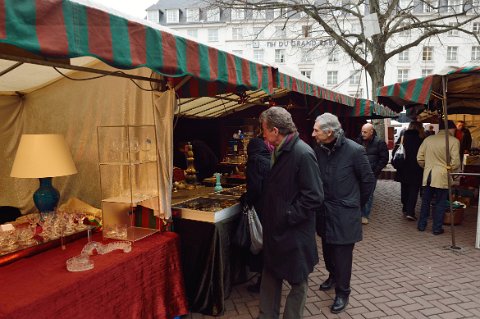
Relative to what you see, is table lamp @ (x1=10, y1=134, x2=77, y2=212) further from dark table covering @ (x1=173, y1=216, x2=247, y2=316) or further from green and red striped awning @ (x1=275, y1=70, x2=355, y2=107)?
green and red striped awning @ (x1=275, y1=70, x2=355, y2=107)

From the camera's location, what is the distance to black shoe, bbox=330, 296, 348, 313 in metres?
3.10

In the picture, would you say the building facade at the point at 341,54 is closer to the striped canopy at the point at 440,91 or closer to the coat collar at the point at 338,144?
the striped canopy at the point at 440,91

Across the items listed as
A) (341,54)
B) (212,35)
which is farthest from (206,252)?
(212,35)

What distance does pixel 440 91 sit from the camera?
6004mm

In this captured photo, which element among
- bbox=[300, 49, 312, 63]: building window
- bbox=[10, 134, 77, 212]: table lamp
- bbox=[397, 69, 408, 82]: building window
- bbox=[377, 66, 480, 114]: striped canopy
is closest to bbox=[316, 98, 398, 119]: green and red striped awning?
bbox=[377, 66, 480, 114]: striped canopy

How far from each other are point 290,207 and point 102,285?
137 centimetres

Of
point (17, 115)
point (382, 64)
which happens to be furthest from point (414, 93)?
point (382, 64)

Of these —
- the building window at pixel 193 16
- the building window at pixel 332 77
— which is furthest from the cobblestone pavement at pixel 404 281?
the building window at pixel 332 77

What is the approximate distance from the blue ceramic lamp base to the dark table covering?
1.17m

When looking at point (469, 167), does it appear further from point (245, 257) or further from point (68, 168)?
point (68, 168)

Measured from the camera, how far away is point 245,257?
3.43m

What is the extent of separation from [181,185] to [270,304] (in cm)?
227

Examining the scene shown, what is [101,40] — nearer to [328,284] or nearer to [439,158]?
[328,284]

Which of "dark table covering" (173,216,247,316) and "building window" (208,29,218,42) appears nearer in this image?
"dark table covering" (173,216,247,316)
